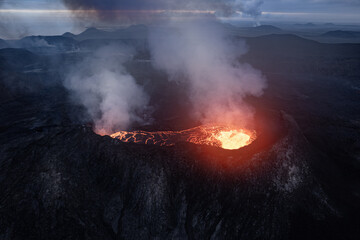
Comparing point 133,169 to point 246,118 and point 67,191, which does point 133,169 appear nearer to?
point 67,191

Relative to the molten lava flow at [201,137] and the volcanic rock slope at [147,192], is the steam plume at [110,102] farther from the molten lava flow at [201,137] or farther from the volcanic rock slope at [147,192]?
the volcanic rock slope at [147,192]

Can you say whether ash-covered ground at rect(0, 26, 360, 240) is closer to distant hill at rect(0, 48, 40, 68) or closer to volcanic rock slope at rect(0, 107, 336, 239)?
volcanic rock slope at rect(0, 107, 336, 239)

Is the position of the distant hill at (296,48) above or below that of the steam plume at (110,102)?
below

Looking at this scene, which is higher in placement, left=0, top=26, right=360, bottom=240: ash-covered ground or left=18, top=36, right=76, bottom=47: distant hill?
left=18, top=36, right=76, bottom=47: distant hill

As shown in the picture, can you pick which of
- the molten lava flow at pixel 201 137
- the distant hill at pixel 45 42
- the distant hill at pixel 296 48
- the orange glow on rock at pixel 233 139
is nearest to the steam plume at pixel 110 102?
the molten lava flow at pixel 201 137

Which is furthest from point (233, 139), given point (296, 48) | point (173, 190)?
point (296, 48)

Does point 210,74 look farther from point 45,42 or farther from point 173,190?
point 45,42

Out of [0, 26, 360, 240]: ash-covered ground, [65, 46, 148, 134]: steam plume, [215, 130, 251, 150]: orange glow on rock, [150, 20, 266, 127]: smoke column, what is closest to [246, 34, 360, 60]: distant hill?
[150, 20, 266, 127]: smoke column
